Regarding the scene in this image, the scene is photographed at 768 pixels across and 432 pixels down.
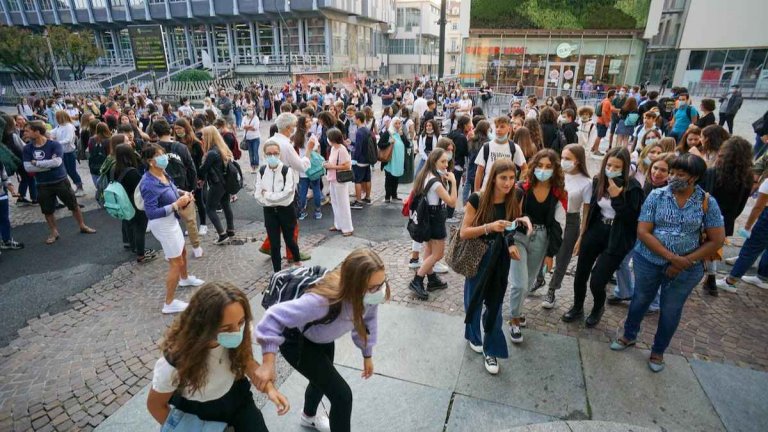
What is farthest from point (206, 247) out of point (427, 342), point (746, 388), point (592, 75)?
point (592, 75)

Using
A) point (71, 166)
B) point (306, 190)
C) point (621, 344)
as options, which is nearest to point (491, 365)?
point (621, 344)

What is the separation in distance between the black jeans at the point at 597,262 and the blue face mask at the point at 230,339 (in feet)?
11.2

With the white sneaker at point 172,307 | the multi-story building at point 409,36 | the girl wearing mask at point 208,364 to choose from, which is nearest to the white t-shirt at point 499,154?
the white sneaker at point 172,307

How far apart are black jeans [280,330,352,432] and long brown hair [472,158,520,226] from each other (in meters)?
1.69

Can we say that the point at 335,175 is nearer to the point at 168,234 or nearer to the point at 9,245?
the point at 168,234

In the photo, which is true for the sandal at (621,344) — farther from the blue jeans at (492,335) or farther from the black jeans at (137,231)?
the black jeans at (137,231)

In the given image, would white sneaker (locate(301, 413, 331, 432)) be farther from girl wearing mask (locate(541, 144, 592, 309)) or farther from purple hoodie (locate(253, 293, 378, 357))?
girl wearing mask (locate(541, 144, 592, 309))

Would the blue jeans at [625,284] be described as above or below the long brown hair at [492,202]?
below

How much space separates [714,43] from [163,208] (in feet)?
125

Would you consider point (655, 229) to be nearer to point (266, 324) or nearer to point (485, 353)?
point (485, 353)

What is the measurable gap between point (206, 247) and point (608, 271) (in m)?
5.63

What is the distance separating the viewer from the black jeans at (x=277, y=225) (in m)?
4.87

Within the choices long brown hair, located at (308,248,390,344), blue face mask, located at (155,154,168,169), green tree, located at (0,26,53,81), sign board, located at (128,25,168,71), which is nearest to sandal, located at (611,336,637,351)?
long brown hair, located at (308,248,390,344)

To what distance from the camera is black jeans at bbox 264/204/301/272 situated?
4871 mm
